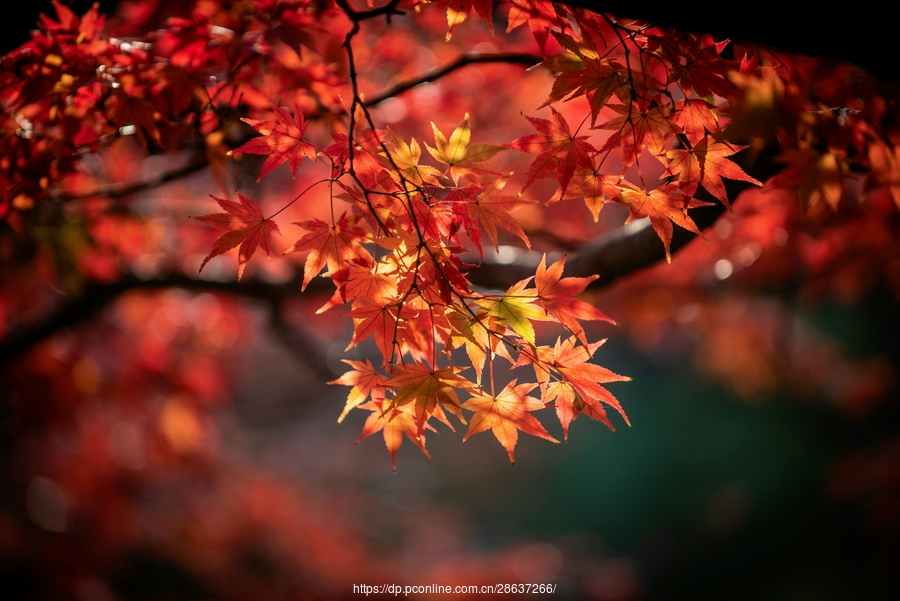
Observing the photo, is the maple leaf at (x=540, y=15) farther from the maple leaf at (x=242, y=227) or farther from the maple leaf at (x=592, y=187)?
the maple leaf at (x=242, y=227)

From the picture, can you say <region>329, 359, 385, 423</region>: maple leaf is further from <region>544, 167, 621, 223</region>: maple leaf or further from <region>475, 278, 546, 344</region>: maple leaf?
<region>544, 167, 621, 223</region>: maple leaf

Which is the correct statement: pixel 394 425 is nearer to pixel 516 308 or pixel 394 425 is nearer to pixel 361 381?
pixel 361 381

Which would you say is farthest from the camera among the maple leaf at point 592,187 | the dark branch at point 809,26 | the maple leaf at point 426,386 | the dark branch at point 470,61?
the dark branch at point 470,61

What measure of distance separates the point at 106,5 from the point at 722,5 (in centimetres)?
293

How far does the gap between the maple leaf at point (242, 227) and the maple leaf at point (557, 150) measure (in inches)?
22.5

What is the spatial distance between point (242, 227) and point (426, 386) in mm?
539

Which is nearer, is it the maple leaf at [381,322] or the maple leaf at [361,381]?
the maple leaf at [381,322]

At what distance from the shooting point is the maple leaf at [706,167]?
999 millimetres

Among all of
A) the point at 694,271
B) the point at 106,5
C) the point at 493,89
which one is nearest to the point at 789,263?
the point at 694,271

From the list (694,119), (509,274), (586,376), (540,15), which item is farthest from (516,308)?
(509,274)

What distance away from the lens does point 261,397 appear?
10656 millimetres

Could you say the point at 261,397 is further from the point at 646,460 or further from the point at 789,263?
the point at 789,263

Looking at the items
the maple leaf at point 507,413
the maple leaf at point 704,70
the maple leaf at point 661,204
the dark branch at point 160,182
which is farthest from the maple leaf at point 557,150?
the dark branch at point 160,182

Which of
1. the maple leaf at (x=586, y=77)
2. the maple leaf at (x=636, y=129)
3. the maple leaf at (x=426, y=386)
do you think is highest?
the maple leaf at (x=586, y=77)
